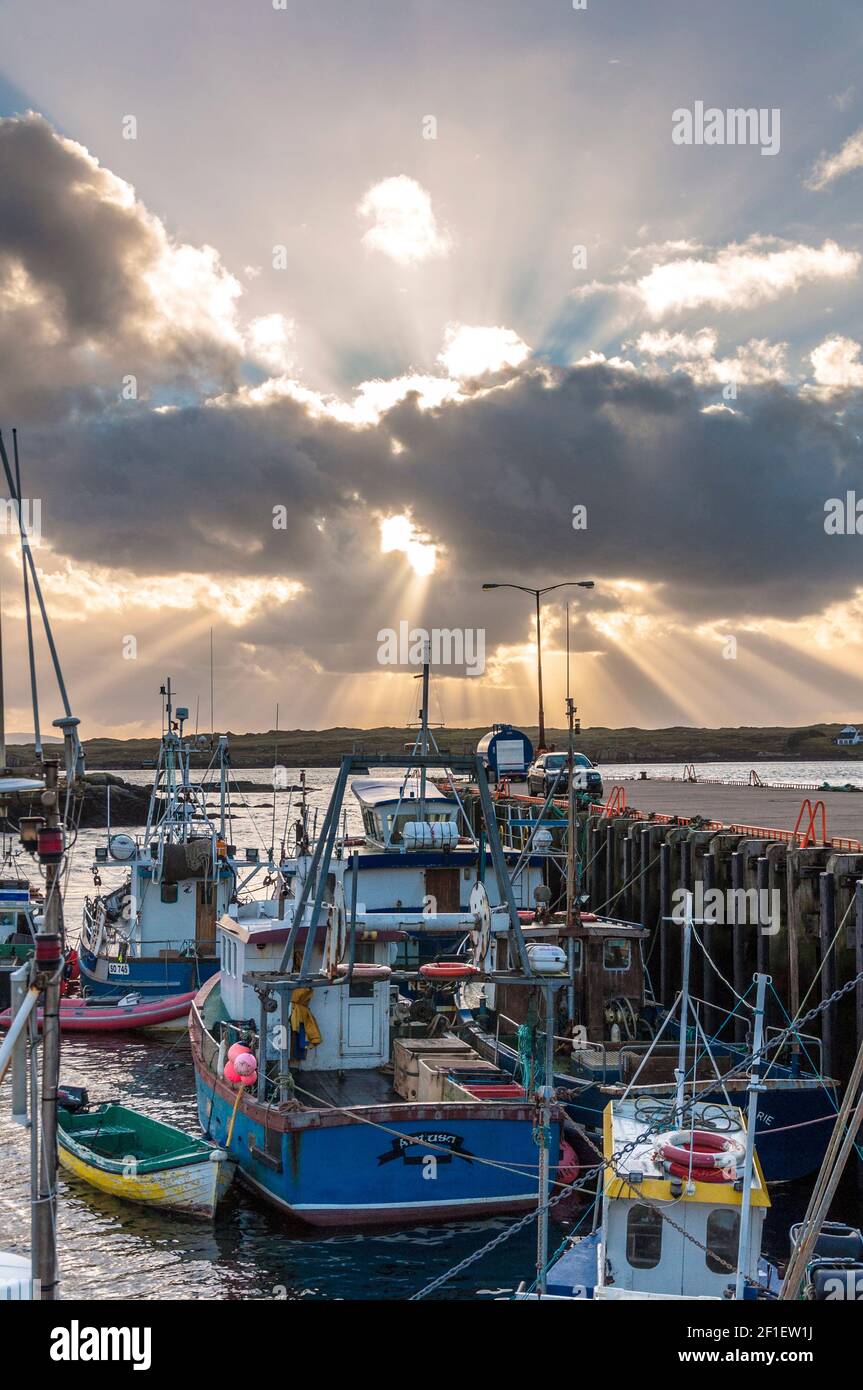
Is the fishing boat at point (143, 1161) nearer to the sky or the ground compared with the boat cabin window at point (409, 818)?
nearer to the ground

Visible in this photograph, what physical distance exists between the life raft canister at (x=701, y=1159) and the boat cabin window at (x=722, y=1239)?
0.37 metres

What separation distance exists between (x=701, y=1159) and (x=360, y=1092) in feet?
28.2

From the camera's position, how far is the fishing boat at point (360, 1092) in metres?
17.8

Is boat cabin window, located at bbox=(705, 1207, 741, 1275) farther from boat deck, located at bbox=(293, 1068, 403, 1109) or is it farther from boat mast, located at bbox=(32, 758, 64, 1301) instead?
boat deck, located at bbox=(293, 1068, 403, 1109)

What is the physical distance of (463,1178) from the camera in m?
18.2

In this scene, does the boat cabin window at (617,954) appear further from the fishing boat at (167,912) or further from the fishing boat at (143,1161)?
the fishing boat at (167,912)

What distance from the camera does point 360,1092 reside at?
67.2ft

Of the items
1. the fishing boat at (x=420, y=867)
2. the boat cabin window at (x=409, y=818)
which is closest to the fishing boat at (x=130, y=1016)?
the fishing boat at (x=420, y=867)

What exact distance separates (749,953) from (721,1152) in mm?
13824

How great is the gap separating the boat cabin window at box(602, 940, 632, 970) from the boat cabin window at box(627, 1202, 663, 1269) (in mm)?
12548
